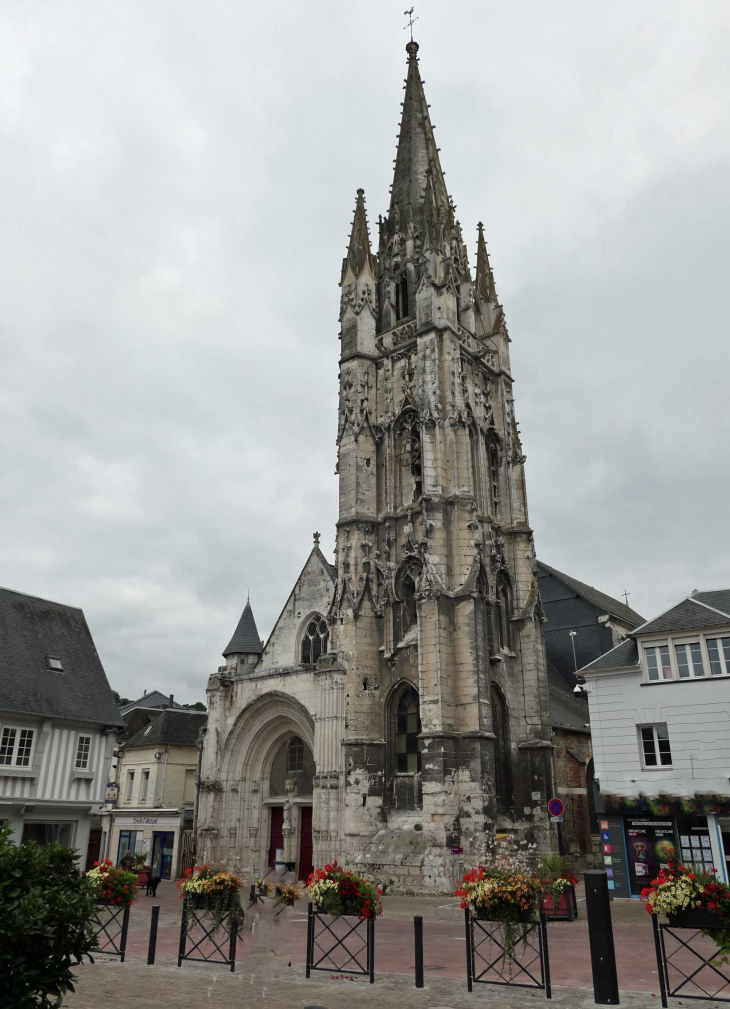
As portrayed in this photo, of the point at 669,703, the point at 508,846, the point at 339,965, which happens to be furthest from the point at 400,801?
the point at 339,965

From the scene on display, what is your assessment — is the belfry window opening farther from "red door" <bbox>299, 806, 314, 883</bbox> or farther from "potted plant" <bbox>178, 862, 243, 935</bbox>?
"potted plant" <bbox>178, 862, 243, 935</bbox>

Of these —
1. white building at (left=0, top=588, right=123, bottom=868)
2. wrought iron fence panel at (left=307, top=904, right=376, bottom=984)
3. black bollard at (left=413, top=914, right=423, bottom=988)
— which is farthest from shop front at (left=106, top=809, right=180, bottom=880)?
black bollard at (left=413, top=914, right=423, bottom=988)

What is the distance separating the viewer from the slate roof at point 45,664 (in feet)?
72.0

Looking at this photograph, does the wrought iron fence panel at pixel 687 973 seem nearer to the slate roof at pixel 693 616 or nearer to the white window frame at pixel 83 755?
the slate roof at pixel 693 616

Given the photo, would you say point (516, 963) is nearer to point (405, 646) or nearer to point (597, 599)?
point (405, 646)

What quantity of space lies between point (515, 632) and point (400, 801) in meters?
7.36

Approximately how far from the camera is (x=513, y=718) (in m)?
25.7

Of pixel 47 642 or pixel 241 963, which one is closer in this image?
pixel 241 963

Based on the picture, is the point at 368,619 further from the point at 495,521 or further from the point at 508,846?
the point at 508,846

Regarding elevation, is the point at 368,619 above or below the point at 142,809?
above

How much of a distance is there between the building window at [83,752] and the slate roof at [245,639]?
7.06m

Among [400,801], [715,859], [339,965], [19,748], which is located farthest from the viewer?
[400,801]

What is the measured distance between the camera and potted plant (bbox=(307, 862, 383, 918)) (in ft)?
33.7

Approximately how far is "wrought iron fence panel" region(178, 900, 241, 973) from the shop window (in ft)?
41.8
